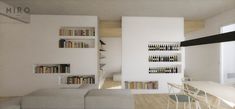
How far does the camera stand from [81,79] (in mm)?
Answer: 6484

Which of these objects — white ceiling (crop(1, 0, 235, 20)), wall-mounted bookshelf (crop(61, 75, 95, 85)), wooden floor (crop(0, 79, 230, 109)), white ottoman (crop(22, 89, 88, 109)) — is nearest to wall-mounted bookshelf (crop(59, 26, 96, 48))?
white ceiling (crop(1, 0, 235, 20))

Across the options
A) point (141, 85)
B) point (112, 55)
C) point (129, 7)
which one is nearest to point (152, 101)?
point (141, 85)

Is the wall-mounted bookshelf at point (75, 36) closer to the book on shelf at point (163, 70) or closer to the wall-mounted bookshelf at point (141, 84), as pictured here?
the wall-mounted bookshelf at point (141, 84)

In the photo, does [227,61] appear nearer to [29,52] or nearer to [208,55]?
[208,55]

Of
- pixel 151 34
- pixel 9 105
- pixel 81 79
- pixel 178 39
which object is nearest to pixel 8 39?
pixel 81 79

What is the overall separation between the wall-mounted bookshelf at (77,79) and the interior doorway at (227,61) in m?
4.36

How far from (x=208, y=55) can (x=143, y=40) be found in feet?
8.53

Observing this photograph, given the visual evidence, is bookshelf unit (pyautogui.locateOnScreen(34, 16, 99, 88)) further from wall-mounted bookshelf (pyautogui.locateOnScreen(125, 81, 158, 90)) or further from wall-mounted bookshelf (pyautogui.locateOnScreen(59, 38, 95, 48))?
wall-mounted bookshelf (pyautogui.locateOnScreen(125, 81, 158, 90))

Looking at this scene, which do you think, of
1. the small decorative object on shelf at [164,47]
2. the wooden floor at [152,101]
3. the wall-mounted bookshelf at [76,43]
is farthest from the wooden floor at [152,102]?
the wall-mounted bookshelf at [76,43]

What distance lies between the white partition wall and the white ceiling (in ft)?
1.09

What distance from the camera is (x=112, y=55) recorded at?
38.3 ft

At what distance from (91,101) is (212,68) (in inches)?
205

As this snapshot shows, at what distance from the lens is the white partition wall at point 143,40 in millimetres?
6703

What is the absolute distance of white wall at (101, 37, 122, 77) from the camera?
11.6 m
